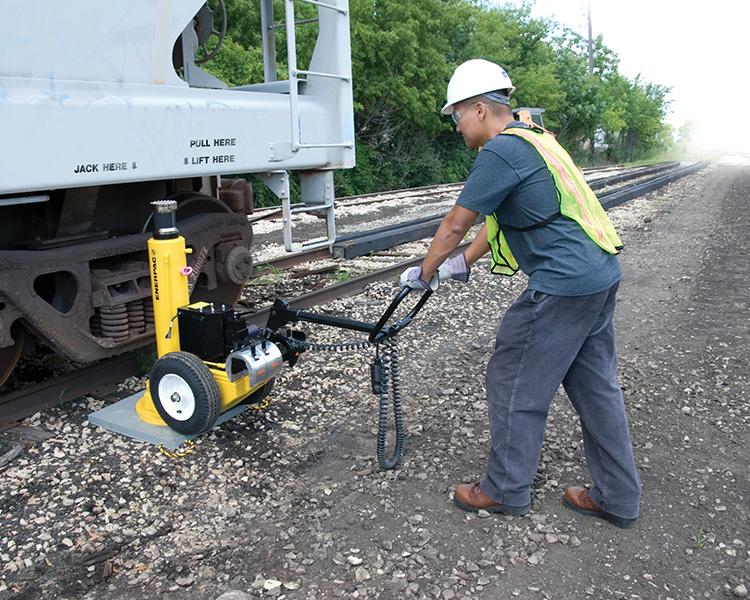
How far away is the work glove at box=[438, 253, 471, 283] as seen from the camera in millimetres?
3371

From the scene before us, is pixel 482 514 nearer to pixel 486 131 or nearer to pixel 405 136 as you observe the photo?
pixel 486 131

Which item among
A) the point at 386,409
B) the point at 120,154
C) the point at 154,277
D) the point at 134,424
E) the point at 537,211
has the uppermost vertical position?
the point at 120,154

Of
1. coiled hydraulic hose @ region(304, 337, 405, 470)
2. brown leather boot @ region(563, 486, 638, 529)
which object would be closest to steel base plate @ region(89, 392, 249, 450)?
coiled hydraulic hose @ region(304, 337, 405, 470)

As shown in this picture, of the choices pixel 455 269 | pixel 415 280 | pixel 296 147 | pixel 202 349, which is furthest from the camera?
pixel 296 147

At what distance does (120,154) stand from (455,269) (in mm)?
2137

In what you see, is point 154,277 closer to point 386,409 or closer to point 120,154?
point 120,154

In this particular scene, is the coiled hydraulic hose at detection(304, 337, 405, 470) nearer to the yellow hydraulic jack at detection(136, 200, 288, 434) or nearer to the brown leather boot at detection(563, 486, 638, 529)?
the yellow hydraulic jack at detection(136, 200, 288, 434)

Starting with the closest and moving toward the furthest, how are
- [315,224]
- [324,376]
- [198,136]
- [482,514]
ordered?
[482,514]
[198,136]
[324,376]
[315,224]

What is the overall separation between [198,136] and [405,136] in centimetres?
2291

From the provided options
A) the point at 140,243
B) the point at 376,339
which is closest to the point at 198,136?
the point at 140,243

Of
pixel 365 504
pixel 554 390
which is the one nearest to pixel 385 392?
pixel 365 504

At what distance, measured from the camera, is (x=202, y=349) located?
4105mm

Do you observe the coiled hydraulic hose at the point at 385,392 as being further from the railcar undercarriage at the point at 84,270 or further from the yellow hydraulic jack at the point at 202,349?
the railcar undercarriage at the point at 84,270

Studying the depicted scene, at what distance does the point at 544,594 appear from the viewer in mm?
2883
